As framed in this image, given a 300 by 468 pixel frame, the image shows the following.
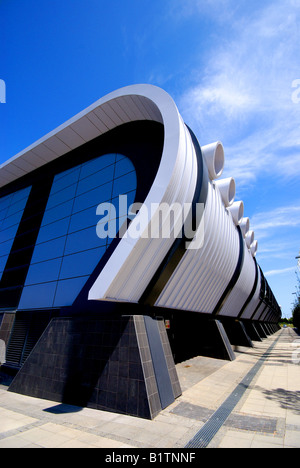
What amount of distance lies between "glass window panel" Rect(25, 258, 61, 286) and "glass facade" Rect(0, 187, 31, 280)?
440cm

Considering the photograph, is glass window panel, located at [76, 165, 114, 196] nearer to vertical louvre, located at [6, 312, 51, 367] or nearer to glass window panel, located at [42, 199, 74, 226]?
glass window panel, located at [42, 199, 74, 226]

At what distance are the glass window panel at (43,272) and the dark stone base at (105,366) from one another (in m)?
4.01

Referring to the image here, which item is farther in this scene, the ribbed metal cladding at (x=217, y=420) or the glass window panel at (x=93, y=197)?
the glass window panel at (x=93, y=197)

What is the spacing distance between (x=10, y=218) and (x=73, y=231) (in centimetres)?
948

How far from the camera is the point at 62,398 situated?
25.0 ft

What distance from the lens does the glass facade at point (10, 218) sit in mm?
17344

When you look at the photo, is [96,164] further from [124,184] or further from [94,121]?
[124,184]

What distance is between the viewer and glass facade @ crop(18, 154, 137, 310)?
11.1 m

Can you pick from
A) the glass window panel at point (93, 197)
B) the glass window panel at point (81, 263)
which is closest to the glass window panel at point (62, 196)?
the glass window panel at point (93, 197)

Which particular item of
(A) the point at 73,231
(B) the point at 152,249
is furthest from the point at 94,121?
(B) the point at 152,249

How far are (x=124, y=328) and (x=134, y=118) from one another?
10662 millimetres

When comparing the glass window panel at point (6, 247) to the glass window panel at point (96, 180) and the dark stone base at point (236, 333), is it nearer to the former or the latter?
the glass window panel at point (96, 180)

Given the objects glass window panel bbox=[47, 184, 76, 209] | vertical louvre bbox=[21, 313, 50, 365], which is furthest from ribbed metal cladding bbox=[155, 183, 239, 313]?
glass window panel bbox=[47, 184, 76, 209]

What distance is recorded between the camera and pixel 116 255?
294 inches
